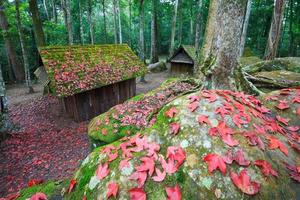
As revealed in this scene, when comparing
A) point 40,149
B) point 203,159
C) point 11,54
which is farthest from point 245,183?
point 11,54

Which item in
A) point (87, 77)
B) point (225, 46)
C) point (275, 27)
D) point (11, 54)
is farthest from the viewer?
point (11, 54)

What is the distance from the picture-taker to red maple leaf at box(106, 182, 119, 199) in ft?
6.63

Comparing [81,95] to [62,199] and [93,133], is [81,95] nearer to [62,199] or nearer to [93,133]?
[93,133]

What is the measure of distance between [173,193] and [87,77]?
8.99 m

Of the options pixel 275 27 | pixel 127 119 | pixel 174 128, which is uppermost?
pixel 275 27

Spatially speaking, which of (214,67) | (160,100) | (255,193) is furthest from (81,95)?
(255,193)

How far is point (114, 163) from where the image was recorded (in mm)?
2375

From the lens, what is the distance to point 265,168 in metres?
2.14

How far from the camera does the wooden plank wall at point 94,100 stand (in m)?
9.94

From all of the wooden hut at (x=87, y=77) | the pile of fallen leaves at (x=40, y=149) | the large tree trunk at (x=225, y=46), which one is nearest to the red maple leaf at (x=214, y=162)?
the large tree trunk at (x=225, y=46)

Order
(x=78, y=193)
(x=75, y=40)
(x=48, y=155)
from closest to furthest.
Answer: (x=78, y=193) → (x=48, y=155) → (x=75, y=40)

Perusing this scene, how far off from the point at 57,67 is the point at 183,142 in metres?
8.82

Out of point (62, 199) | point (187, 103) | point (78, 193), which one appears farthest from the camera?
point (187, 103)

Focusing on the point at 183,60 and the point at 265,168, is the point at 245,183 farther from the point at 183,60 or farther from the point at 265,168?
the point at 183,60
